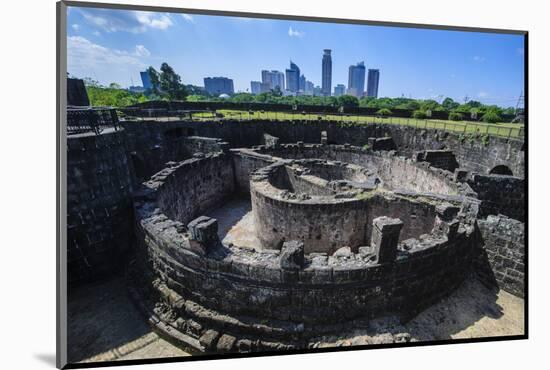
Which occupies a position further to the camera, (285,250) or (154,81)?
(154,81)

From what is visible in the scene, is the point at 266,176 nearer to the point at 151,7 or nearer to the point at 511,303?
the point at 151,7

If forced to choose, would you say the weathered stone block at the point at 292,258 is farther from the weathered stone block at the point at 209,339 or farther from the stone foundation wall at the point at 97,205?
the stone foundation wall at the point at 97,205

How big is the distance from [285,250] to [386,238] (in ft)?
7.96

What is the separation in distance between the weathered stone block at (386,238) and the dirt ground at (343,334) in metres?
1.75

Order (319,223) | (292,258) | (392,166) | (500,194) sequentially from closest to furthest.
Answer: (292,258)
(319,223)
(500,194)
(392,166)

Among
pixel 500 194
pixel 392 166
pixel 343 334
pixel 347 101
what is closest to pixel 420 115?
pixel 347 101

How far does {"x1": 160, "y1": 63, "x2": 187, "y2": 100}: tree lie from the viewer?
39.4 m

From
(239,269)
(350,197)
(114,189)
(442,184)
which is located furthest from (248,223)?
(442,184)

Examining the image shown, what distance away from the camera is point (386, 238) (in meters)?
6.14

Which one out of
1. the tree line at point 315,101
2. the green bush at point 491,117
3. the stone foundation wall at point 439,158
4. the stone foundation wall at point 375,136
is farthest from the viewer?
the tree line at point 315,101

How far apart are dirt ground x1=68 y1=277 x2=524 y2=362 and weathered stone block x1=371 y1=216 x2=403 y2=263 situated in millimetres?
1749

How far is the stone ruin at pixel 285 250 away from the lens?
6398mm

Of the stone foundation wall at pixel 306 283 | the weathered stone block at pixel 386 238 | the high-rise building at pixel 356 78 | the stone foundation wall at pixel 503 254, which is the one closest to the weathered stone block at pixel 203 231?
the stone foundation wall at pixel 306 283

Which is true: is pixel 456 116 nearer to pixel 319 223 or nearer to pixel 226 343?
pixel 319 223
